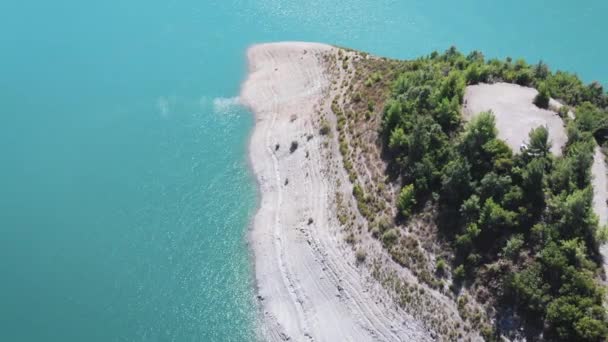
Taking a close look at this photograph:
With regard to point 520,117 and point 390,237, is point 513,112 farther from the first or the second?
point 390,237

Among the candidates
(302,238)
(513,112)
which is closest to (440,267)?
(302,238)

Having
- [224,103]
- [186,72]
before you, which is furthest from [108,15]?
[224,103]

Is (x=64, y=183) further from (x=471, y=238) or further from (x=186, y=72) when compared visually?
(x=471, y=238)

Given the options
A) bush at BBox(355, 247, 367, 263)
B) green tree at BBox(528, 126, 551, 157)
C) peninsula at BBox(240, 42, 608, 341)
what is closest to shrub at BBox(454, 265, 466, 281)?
peninsula at BBox(240, 42, 608, 341)

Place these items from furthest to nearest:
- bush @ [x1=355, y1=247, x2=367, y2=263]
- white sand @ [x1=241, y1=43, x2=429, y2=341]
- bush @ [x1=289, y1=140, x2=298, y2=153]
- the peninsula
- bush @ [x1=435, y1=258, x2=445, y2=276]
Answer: bush @ [x1=289, y1=140, x2=298, y2=153]
bush @ [x1=355, y1=247, x2=367, y2=263]
white sand @ [x1=241, y1=43, x2=429, y2=341]
bush @ [x1=435, y1=258, x2=445, y2=276]
the peninsula

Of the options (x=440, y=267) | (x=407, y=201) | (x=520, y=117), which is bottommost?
(x=440, y=267)

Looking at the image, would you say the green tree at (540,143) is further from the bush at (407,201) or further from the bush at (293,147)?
the bush at (293,147)

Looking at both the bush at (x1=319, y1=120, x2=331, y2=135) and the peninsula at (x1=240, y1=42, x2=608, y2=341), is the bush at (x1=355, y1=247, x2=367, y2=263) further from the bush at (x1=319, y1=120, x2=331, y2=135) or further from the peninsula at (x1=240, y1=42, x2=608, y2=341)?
the bush at (x1=319, y1=120, x2=331, y2=135)

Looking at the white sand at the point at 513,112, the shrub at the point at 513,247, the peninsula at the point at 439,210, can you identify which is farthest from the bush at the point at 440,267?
the white sand at the point at 513,112
